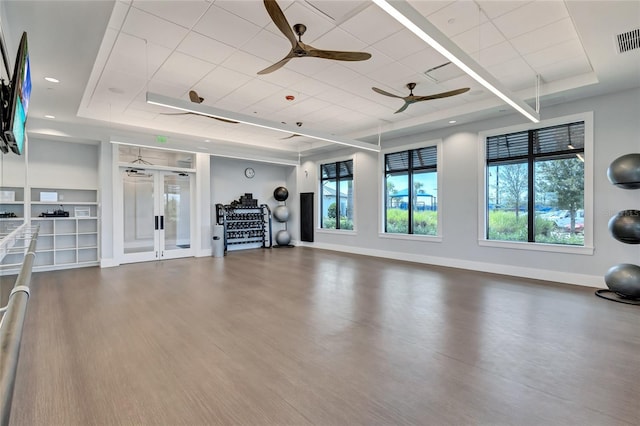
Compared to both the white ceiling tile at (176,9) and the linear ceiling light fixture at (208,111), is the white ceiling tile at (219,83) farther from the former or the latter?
the white ceiling tile at (176,9)

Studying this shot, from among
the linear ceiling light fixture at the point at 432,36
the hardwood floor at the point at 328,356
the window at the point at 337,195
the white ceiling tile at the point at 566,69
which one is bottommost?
the hardwood floor at the point at 328,356

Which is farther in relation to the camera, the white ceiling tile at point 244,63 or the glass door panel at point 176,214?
the glass door panel at point 176,214

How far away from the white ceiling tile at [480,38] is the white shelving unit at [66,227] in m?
8.13

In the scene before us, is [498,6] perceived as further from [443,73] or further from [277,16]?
[277,16]

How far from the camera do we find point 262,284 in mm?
5590

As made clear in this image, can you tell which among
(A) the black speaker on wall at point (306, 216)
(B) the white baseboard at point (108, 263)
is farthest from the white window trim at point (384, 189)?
(B) the white baseboard at point (108, 263)

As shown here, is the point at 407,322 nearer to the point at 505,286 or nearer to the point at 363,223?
the point at 505,286

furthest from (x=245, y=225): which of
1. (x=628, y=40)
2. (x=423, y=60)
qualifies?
(x=628, y=40)

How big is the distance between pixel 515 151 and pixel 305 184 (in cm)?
652

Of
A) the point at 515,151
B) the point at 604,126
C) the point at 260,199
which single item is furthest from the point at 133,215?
the point at 604,126

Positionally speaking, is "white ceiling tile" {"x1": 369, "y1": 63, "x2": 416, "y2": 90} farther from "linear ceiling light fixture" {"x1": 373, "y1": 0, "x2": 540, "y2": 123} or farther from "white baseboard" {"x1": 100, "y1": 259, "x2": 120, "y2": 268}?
"white baseboard" {"x1": 100, "y1": 259, "x2": 120, "y2": 268}

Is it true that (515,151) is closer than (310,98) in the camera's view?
No

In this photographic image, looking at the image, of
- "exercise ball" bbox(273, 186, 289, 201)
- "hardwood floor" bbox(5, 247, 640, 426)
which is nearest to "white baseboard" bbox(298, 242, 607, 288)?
"hardwood floor" bbox(5, 247, 640, 426)

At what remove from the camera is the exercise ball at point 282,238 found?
1098 cm
